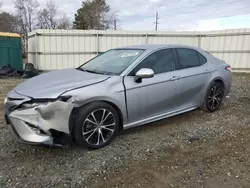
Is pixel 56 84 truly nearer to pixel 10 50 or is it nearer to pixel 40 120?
pixel 40 120

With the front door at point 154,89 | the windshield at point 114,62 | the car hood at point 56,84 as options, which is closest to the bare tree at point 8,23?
the windshield at point 114,62

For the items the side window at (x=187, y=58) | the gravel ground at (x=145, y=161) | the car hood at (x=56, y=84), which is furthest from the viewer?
the side window at (x=187, y=58)

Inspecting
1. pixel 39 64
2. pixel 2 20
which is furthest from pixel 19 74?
pixel 2 20

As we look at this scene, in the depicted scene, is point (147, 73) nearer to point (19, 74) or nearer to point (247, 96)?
point (247, 96)

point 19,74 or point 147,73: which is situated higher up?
point 147,73

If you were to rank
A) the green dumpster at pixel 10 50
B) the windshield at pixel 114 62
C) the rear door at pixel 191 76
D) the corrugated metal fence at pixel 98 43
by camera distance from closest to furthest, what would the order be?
the windshield at pixel 114 62 → the rear door at pixel 191 76 → the green dumpster at pixel 10 50 → the corrugated metal fence at pixel 98 43

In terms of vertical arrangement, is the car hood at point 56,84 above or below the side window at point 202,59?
below

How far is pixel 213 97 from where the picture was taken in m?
4.75

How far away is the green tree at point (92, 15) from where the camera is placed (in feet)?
116

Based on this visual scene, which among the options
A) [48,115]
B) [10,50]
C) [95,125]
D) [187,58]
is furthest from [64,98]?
[10,50]

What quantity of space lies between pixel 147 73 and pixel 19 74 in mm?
8675

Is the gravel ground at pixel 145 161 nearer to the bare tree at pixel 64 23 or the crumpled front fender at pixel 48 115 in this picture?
the crumpled front fender at pixel 48 115

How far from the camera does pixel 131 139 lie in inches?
140

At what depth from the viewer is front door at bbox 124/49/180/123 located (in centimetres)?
343
